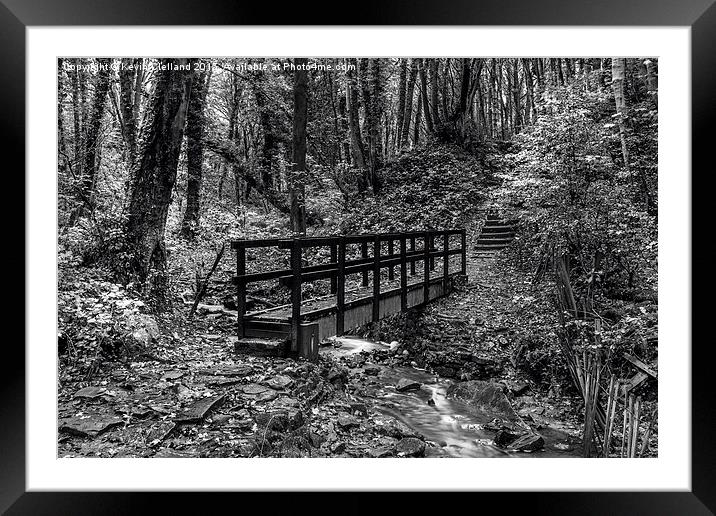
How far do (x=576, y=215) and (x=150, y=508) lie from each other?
192 inches

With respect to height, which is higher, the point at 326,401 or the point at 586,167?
the point at 586,167

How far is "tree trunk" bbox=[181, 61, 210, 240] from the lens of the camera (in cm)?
544

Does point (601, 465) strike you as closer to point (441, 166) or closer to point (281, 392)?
point (281, 392)

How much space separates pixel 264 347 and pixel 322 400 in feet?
2.51

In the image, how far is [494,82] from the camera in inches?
307

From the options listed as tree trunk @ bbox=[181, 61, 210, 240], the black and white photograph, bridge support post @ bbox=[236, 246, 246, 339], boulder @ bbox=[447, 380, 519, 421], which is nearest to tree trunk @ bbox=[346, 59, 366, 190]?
the black and white photograph

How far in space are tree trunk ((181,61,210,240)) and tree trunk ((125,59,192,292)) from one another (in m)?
0.17

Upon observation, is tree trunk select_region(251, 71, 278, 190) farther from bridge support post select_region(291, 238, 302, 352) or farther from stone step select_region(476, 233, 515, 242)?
stone step select_region(476, 233, 515, 242)

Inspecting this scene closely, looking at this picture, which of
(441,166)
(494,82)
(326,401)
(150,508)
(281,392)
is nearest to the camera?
(150,508)

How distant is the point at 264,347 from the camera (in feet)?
14.6

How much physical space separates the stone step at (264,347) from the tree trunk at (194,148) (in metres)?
1.70

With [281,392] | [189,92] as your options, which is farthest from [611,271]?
[189,92]

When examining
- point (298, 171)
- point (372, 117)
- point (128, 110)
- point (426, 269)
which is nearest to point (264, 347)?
point (298, 171)
